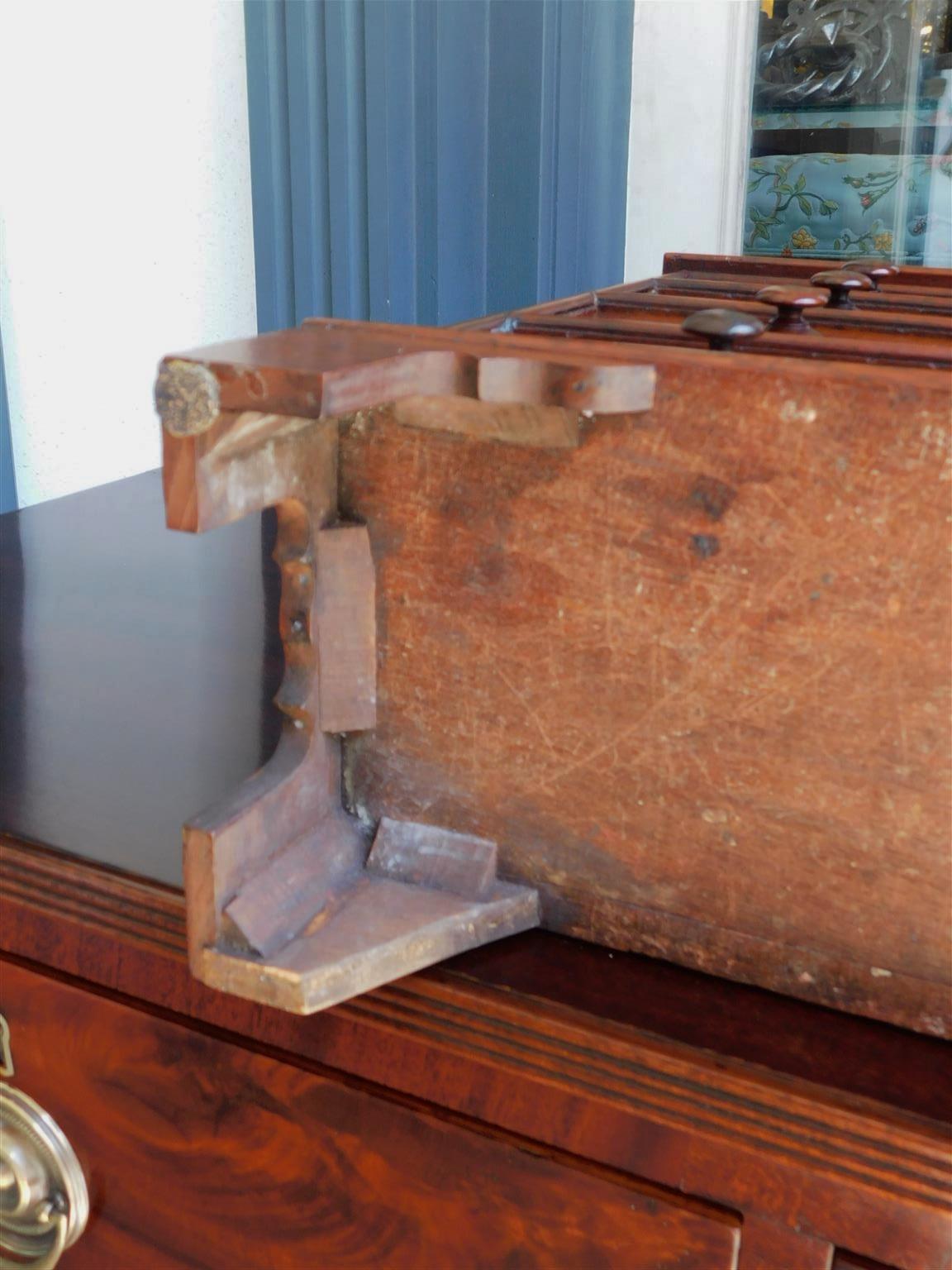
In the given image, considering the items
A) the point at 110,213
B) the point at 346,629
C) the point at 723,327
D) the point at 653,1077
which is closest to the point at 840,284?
the point at 723,327

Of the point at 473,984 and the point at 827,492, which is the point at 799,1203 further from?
the point at 827,492

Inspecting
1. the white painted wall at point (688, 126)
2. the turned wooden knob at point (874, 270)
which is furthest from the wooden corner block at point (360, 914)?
the white painted wall at point (688, 126)

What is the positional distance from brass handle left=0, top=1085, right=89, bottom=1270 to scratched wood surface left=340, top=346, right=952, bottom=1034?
0.96 feet

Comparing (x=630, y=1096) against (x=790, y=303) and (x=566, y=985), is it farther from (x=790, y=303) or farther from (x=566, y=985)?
(x=790, y=303)

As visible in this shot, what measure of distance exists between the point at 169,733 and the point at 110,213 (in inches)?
52.5

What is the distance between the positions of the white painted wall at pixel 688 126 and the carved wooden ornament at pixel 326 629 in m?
2.07

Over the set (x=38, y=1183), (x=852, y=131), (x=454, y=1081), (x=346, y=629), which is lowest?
(x=38, y=1183)

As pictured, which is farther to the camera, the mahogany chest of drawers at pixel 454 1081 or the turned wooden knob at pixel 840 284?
the turned wooden knob at pixel 840 284

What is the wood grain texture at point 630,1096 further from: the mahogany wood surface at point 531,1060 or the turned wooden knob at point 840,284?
the turned wooden knob at point 840,284

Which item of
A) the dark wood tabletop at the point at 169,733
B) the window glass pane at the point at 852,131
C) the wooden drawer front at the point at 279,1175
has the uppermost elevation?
the window glass pane at the point at 852,131

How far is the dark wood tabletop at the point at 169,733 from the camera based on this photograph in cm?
57

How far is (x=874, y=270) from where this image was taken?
946mm

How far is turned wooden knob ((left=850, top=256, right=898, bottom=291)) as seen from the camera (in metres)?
0.94

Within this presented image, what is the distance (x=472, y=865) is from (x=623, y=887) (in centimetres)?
8
